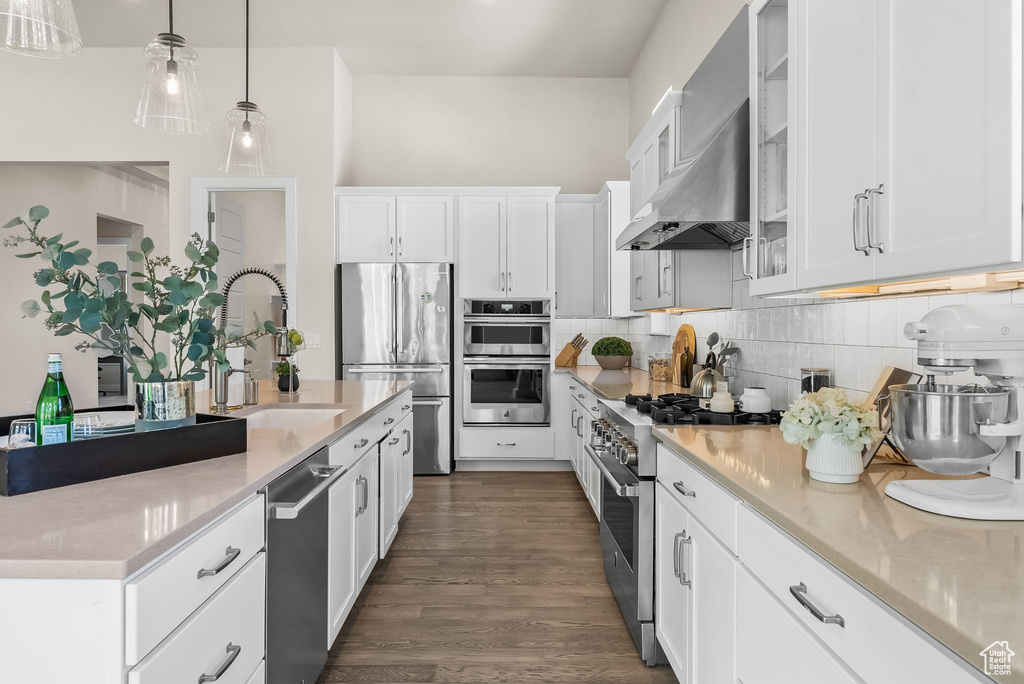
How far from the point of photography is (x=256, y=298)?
19.4 ft

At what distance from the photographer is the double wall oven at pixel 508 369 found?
16.4 feet

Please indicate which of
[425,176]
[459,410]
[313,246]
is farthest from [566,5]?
[459,410]

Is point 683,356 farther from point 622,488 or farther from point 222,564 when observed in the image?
point 222,564

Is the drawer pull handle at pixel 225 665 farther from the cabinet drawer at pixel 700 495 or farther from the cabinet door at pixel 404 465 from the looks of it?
the cabinet door at pixel 404 465

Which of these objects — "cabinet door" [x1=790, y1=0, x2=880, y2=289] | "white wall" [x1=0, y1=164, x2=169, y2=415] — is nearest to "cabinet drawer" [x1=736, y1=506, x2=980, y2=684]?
"cabinet door" [x1=790, y1=0, x2=880, y2=289]

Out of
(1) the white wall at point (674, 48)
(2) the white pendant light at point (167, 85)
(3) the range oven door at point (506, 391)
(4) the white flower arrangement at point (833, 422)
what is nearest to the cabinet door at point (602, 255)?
(3) the range oven door at point (506, 391)

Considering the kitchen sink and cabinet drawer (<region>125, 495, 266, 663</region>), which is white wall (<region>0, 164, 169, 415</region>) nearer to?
the kitchen sink

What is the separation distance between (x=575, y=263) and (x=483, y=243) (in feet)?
2.65

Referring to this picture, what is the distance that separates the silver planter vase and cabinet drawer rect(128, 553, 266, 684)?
0.42 m

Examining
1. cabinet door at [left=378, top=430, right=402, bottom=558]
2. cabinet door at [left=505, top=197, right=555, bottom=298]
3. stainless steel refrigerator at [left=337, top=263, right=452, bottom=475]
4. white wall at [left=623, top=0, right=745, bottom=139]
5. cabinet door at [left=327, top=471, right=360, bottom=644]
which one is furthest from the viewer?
cabinet door at [left=505, top=197, right=555, bottom=298]

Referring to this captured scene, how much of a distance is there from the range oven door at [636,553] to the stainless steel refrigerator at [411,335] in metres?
2.59

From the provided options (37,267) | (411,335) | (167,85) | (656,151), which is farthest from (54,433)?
(37,267)

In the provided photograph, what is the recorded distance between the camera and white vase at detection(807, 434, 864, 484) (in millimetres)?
1356

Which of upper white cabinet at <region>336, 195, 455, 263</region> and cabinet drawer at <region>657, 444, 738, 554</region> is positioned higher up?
upper white cabinet at <region>336, 195, 455, 263</region>
